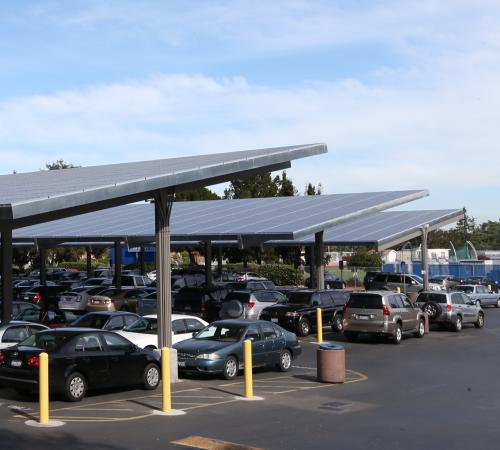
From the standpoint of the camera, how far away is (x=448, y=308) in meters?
29.7

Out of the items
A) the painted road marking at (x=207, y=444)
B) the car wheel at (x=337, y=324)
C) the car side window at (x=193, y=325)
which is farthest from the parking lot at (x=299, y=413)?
the car wheel at (x=337, y=324)

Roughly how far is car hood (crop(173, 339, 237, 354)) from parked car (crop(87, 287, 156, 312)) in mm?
15403

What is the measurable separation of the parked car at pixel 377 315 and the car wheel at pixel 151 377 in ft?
33.8

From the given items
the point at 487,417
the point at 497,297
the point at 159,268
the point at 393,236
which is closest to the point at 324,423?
the point at 487,417

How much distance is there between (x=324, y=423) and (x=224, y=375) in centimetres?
510

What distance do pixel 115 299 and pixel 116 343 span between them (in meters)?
18.5

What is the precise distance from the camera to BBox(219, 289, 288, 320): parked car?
2939 cm

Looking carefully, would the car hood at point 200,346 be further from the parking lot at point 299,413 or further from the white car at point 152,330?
the white car at point 152,330

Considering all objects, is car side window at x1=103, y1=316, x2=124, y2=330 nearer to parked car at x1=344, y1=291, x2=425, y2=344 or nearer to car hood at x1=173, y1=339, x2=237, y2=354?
car hood at x1=173, y1=339, x2=237, y2=354

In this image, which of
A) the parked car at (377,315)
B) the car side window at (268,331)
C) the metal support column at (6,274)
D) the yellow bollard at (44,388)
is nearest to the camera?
the yellow bollard at (44,388)

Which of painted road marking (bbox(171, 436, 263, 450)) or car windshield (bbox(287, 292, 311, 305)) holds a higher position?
car windshield (bbox(287, 292, 311, 305))

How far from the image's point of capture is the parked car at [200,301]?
31422 millimetres

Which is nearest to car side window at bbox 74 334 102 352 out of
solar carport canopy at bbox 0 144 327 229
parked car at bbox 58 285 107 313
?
solar carport canopy at bbox 0 144 327 229

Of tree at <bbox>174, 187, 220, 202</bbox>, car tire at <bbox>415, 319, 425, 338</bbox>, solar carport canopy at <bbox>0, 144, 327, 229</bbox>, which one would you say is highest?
tree at <bbox>174, 187, 220, 202</bbox>
